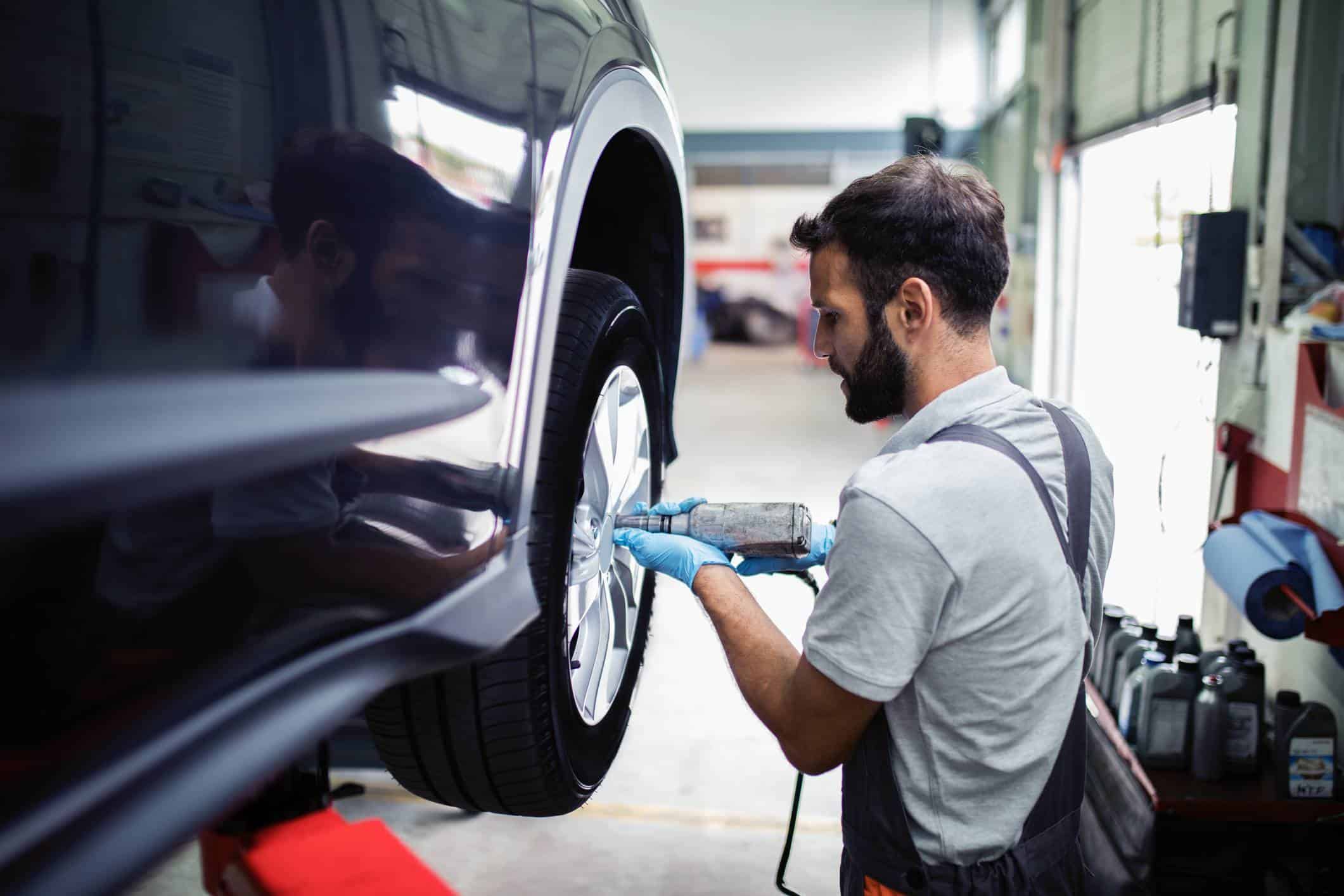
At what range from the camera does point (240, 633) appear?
0.67 m

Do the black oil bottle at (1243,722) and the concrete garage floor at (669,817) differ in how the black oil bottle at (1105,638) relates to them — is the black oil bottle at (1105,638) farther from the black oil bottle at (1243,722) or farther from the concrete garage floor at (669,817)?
the concrete garage floor at (669,817)

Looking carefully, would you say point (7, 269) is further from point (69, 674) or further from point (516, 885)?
point (516, 885)

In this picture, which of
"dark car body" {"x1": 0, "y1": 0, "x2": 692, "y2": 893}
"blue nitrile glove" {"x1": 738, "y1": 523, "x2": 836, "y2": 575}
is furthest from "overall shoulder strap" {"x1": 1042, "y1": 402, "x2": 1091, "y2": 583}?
"dark car body" {"x1": 0, "y1": 0, "x2": 692, "y2": 893}

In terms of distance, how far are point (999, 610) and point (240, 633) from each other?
91cm

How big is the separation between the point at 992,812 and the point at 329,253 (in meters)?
1.09

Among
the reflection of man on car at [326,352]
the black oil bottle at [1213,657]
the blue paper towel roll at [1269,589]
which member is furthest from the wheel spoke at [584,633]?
the black oil bottle at [1213,657]

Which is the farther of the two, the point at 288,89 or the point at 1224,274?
the point at 1224,274

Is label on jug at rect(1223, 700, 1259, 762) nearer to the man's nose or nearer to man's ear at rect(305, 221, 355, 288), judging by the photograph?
the man's nose

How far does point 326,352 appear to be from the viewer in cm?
73

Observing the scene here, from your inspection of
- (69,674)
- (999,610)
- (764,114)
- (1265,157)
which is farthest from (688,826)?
(764,114)

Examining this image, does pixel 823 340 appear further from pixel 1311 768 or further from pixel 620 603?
pixel 1311 768

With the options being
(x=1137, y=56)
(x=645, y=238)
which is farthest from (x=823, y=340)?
(x=1137, y=56)

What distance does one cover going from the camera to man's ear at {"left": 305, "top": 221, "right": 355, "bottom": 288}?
723mm

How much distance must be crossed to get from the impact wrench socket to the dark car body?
625mm
